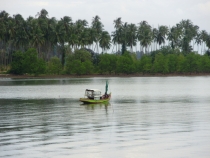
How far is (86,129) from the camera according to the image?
3888cm

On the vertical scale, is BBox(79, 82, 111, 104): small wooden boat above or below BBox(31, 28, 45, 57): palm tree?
below

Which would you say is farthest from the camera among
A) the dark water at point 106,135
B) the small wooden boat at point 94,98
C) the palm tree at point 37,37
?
the palm tree at point 37,37

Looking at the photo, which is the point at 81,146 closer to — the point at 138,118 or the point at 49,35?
the point at 138,118

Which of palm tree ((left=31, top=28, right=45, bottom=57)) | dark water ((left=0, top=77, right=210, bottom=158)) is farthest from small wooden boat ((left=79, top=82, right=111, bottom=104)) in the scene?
palm tree ((left=31, top=28, right=45, bottom=57))

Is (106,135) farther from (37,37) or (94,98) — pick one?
(37,37)

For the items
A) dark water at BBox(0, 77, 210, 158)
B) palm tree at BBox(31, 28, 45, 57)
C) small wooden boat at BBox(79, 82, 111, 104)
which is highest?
palm tree at BBox(31, 28, 45, 57)

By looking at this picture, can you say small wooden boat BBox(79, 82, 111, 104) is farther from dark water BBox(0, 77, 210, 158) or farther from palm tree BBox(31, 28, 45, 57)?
palm tree BBox(31, 28, 45, 57)

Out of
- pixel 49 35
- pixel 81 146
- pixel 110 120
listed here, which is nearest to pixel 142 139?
pixel 81 146

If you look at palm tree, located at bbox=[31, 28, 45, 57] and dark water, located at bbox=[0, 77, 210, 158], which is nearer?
dark water, located at bbox=[0, 77, 210, 158]

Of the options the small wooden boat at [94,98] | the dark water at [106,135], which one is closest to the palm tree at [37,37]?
the small wooden boat at [94,98]

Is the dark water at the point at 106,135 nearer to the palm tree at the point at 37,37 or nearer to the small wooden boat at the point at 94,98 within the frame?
the small wooden boat at the point at 94,98

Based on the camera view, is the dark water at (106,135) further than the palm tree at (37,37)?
No

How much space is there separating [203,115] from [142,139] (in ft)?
58.4

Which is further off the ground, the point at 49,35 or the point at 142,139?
the point at 49,35
